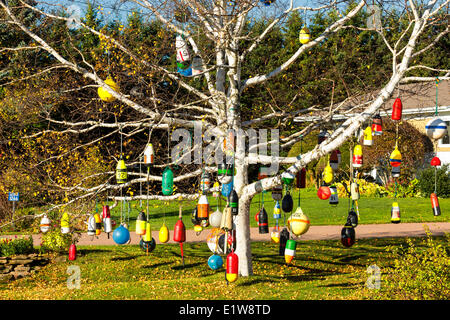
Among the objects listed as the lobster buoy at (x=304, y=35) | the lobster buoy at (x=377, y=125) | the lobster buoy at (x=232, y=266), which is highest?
the lobster buoy at (x=304, y=35)

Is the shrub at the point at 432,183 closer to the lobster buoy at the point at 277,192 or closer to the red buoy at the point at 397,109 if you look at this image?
the lobster buoy at the point at 277,192

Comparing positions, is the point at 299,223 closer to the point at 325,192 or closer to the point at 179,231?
the point at 325,192

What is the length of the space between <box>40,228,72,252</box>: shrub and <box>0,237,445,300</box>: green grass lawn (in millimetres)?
467

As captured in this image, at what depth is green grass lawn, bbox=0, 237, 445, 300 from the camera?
343 inches

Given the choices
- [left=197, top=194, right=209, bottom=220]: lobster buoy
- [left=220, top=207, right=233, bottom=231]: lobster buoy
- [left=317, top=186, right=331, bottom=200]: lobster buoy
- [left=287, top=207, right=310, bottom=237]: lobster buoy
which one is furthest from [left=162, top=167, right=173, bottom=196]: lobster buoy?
[left=317, top=186, right=331, bottom=200]: lobster buoy

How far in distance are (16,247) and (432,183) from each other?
585 inches

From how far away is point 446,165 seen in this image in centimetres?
2177

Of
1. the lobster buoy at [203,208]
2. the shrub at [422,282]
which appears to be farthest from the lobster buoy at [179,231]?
the shrub at [422,282]

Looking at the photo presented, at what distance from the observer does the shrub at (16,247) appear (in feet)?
44.6

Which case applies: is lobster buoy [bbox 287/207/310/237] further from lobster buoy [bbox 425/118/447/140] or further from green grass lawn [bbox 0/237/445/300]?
lobster buoy [bbox 425/118/447/140]

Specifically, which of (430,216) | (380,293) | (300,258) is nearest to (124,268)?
(300,258)

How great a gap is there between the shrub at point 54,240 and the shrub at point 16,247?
1.16 feet
